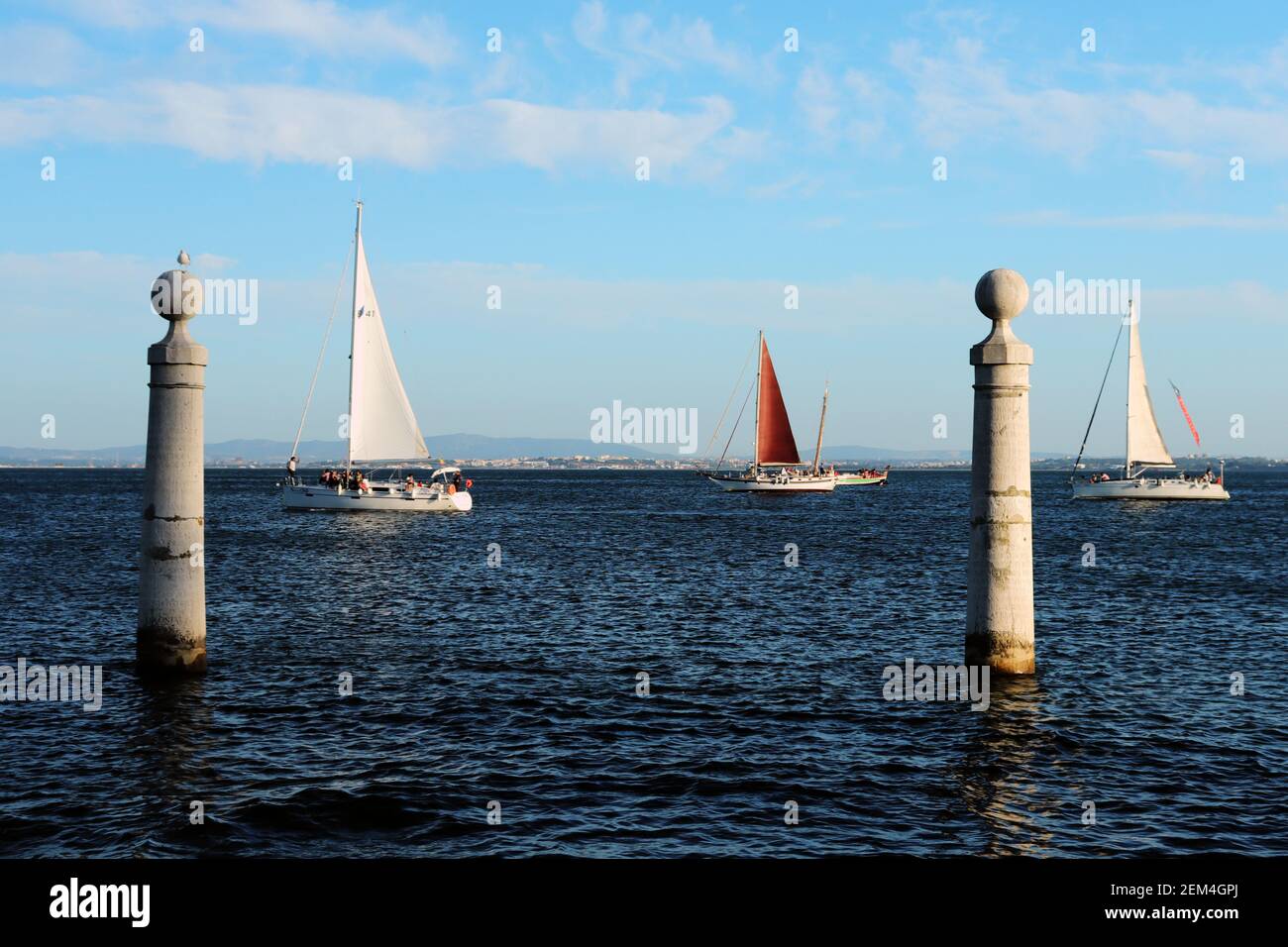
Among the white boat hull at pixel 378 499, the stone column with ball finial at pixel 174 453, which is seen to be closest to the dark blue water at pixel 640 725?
the stone column with ball finial at pixel 174 453

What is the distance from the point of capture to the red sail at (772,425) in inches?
5094

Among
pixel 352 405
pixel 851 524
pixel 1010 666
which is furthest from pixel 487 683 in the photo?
pixel 851 524

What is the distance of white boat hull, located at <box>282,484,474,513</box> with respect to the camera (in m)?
92.5

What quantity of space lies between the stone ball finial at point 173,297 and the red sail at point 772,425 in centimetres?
10865

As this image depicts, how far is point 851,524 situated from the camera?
94.4 m

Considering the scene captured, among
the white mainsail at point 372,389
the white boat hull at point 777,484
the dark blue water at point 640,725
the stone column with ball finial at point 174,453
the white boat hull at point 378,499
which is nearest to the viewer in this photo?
the dark blue water at point 640,725

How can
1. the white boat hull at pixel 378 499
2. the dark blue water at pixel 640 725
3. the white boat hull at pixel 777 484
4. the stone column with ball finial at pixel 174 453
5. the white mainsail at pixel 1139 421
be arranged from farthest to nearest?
the white boat hull at pixel 777 484, the white mainsail at pixel 1139 421, the white boat hull at pixel 378 499, the stone column with ball finial at pixel 174 453, the dark blue water at pixel 640 725

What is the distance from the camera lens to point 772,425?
134250 millimetres

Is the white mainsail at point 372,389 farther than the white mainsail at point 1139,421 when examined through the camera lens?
No

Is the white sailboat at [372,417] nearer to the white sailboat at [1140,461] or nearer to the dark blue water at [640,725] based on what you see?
the dark blue water at [640,725]

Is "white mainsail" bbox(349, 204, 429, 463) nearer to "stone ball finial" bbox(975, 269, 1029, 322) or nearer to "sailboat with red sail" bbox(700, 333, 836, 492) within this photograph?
"sailboat with red sail" bbox(700, 333, 836, 492)

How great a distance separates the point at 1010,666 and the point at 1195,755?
10.9 ft

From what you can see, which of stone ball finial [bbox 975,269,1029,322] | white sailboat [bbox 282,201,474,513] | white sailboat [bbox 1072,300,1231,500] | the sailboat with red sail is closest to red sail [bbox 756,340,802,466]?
the sailboat with red sail
